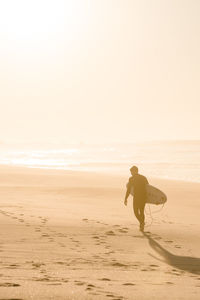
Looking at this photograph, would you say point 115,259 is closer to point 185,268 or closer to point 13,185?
point 185,268

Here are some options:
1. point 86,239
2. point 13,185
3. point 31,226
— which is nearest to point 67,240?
point 86,239

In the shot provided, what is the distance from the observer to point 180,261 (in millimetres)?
9250

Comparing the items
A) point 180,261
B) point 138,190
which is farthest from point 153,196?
point 180,261

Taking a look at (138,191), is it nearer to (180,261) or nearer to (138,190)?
(138,190)

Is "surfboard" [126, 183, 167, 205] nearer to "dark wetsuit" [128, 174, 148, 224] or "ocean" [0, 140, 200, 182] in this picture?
"dark wetsuit" [128, 174, 148, 224]

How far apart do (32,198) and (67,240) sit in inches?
348

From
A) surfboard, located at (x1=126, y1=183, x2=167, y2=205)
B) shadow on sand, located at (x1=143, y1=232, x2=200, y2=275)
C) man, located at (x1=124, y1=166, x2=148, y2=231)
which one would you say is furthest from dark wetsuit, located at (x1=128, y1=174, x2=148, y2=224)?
shadow on sand, located at (x1=143, y1=232, x2=200, y2=275)

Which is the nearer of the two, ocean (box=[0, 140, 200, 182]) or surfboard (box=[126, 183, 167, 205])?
surfboard (box=[126, 183, 167, 205])

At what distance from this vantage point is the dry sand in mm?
6441

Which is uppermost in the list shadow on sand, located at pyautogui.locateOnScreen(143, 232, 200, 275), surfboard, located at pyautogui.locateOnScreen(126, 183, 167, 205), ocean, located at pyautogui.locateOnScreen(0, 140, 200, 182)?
ocean, located at pyautogui.locateOnScreen(0, 140, 200, 182)

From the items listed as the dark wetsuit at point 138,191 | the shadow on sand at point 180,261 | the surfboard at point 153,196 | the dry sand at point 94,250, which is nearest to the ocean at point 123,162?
the dry sand at point 94,250

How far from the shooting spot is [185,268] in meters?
8.58

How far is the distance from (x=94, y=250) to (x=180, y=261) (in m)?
1.76

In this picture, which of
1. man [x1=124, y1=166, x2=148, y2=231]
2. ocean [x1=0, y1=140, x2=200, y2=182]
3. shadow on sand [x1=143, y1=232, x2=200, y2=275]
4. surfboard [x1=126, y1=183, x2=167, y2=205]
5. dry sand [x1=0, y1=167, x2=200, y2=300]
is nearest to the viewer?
Result: dry sand [x1=0, y1=167, x2=200, y2=300]
